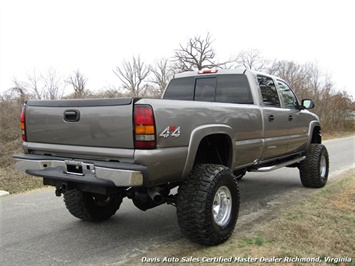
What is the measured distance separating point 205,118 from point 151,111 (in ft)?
2.68

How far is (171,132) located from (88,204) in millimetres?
1968

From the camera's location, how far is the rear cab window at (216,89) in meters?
5.13

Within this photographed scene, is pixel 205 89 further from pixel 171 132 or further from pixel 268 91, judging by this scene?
pixel 171 132

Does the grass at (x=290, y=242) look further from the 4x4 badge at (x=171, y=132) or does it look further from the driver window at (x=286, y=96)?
the driver window at (x=286, y=96)

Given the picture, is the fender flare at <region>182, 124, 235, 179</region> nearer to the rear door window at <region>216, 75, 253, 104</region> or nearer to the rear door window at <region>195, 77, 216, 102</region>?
the rear door window at <region>216, 75, 253, 104</region>

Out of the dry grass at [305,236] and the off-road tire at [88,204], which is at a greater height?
the off-road tire at [88,204]

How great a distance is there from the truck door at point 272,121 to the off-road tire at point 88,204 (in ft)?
7.71

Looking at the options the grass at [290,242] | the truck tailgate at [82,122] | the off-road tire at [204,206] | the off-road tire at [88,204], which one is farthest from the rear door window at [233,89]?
the truck tailgate at [82,122]

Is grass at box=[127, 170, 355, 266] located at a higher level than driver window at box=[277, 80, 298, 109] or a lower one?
lower

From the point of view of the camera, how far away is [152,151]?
10.3ft

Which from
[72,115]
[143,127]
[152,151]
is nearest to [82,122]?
[72,115]

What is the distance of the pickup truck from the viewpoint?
3.16 meters

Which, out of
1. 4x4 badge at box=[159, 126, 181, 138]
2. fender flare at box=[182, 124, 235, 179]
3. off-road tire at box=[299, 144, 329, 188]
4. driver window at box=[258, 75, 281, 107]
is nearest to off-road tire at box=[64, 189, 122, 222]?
fender flare at box=[182, 124, 235, 179]

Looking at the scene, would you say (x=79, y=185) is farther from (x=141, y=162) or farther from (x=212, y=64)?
(x=212, y=64)
